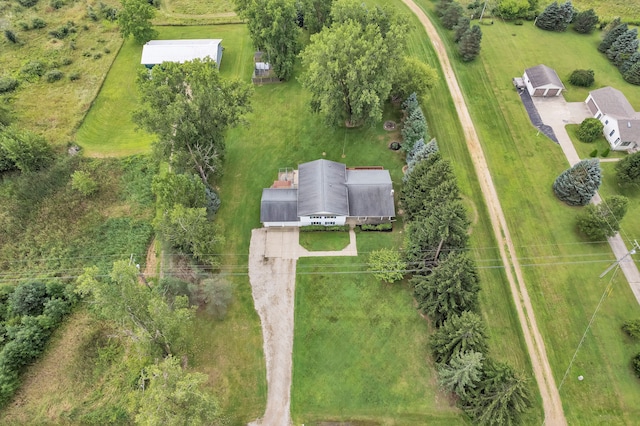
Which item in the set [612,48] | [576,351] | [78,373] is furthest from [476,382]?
[612,48]

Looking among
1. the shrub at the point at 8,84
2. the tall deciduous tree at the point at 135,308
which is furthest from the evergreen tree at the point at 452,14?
the shrub at the point at 8,84

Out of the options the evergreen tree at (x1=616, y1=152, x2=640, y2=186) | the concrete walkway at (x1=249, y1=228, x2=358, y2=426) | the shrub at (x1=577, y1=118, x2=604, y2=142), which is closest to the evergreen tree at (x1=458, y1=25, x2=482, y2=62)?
the shrub at (x1=577, y1=118, x2=604, y2=142)

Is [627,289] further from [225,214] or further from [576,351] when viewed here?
[225,214]

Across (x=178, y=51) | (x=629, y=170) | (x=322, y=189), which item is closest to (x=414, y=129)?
(x=322, y=189)

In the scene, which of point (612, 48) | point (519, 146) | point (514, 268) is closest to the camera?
point (514, 268)

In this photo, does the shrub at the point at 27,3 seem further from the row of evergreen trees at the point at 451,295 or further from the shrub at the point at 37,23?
the row of evergreen trees at the point at 451,295

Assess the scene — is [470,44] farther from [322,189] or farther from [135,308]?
[135,308]

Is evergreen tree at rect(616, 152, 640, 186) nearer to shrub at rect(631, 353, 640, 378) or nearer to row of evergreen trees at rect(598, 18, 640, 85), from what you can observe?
shrub at rect(631, 353, 640, 378)
